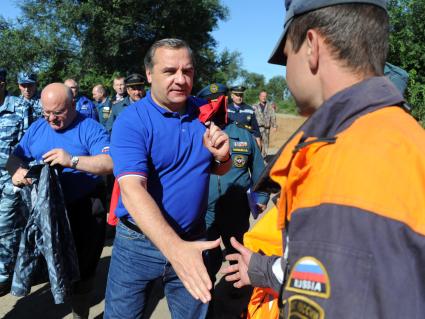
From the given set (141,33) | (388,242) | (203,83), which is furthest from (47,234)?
(203,83)

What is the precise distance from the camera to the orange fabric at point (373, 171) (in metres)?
0.88

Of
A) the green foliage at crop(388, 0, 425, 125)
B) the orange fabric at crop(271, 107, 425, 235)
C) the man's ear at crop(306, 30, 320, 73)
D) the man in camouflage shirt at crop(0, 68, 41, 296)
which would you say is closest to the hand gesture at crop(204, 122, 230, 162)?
the man's ear at crop(306, 30, 320, 73)

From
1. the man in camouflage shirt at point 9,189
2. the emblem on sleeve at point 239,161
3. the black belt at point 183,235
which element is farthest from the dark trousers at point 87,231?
the emblem on sleeve at point 239,161

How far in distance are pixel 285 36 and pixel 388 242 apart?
2.44 feet

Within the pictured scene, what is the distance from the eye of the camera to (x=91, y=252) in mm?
3459

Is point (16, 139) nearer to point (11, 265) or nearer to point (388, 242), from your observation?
point (11, 265)

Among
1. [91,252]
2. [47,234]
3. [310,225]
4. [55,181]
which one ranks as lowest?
[91,252]

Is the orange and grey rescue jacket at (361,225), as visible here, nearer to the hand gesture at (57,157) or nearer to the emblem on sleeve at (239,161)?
the hand gesture at (57,157)

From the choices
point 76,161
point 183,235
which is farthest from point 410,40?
point 183,235

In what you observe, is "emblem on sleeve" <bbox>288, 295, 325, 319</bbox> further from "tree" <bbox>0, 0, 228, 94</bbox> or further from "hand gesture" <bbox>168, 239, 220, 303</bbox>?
"tree" <bbox>0, 0, 228, 94</bbox>

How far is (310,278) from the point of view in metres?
0.93

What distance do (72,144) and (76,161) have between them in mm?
260

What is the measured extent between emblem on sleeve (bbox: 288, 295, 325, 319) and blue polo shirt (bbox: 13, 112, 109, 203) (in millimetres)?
2400

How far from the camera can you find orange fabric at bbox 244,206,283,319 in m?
1.78
